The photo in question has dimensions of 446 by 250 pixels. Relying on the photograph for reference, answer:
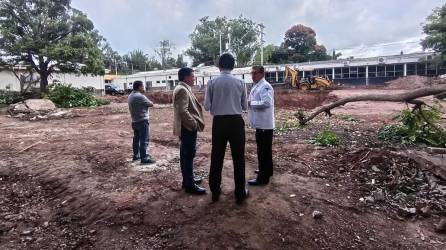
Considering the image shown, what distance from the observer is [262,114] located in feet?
15.3

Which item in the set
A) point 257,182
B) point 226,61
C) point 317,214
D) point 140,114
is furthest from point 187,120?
point 140,114

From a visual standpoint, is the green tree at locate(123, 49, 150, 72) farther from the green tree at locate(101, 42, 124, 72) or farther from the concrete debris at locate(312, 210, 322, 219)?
the concrete debris at locate(312, 210, 322, 219)

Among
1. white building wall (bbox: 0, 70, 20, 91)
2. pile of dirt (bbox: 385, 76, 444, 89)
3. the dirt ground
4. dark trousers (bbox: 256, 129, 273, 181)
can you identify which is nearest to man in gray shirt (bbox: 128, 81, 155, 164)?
the dirt ground

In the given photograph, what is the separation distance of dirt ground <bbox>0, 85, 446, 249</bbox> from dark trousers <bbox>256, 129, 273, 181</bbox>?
19cm

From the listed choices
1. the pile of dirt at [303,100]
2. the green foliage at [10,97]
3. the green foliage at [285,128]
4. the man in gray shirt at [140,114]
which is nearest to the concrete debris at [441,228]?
the man in gray shirt at [140,114]

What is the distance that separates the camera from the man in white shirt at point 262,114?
4.65m

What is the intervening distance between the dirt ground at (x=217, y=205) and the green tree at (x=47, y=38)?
641 inches

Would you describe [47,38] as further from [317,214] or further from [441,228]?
[441,228]

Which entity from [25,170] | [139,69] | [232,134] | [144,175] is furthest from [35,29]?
[139,69]

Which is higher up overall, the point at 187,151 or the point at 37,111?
the point at 37,111

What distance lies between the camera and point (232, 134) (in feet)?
13.5

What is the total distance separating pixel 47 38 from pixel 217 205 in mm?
22221

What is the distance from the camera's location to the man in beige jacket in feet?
14.4

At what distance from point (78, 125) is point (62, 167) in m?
6.86
